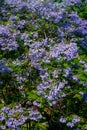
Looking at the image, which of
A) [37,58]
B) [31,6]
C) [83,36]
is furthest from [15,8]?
[37,58]

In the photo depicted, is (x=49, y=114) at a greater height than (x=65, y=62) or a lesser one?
lesser

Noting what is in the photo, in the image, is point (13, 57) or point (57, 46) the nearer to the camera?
point (57, 46)

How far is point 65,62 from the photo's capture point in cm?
535

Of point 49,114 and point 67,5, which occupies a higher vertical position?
point 67,5

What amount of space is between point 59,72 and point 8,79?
80cm

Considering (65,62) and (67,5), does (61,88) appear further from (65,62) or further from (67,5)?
(67,5)

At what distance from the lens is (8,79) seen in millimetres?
5547

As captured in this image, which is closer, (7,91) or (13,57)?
(7,91)

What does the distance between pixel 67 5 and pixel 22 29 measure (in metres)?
1.14

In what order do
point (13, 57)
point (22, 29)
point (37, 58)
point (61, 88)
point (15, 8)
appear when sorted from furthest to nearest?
point (15, 8), point (22, 29), point (13, 57), point (37, 58), point (61, 88)

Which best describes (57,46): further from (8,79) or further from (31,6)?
(31,6)

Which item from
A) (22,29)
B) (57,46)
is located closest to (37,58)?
(57,46)

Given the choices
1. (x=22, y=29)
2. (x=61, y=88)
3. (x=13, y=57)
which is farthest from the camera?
(x=22, y=29)

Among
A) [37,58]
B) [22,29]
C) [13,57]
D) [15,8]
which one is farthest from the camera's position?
[15,8]
